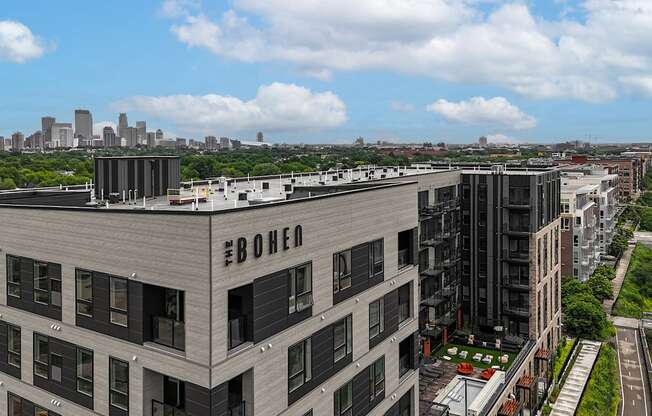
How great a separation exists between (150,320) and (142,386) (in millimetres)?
2221

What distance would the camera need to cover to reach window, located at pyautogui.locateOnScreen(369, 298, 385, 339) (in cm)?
2708

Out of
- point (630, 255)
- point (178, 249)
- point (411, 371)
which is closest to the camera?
point (178, 249)

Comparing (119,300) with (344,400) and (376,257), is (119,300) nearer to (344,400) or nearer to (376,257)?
(344,400)

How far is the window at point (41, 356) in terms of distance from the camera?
22.8 metres

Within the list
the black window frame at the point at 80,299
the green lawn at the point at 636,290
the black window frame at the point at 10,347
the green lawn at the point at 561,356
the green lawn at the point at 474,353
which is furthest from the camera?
the green lawn at the point at 636,290

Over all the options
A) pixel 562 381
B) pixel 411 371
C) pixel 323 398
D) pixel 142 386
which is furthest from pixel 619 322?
pixel 142 386

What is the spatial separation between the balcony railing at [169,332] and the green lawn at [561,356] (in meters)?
55.5

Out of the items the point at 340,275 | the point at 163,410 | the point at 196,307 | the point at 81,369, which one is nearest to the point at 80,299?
the point at 81,369

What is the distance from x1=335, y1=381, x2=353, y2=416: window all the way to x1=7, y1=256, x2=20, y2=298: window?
14324mm

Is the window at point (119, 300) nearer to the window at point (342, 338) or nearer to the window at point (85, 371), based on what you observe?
the window at point (85, 371)

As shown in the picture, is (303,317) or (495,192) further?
(495,192)

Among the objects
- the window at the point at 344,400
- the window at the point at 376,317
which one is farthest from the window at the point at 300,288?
the window at the point at 376,317

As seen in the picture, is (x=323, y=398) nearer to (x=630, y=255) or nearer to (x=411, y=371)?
(x=411, y=371)

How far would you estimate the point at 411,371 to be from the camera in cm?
3123
